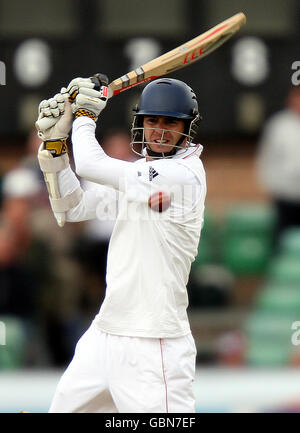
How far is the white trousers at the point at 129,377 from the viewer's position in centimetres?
441

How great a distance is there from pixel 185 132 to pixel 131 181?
376 mm

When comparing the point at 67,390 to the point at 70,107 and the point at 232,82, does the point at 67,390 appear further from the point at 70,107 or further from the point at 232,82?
the point at 232,82

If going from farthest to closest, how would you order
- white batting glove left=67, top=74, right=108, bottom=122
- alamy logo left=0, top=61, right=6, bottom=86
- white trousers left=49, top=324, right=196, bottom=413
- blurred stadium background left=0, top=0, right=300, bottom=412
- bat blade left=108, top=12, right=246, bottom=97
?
alamy logo left=0, top=61, right=6, bottom=86 → blurred stadium background left=0, top=0, right=300, bottom=412 → bat blade left=108, top=12, right=246, bottom=97 → white batting glove left=67, top=74, right=108, bottom=122 → white trousers left=49, top=324, right=196, bottom=413

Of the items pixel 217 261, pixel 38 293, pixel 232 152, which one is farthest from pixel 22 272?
pixel 232 152

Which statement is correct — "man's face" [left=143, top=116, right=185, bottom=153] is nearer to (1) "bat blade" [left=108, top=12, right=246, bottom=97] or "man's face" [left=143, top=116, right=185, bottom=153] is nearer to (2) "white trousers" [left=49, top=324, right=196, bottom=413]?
(1) "bat blade" [left=108, top=12, right=246, bottom=97]

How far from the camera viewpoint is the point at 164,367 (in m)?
4.43

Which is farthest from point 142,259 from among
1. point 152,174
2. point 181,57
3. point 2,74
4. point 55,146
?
point 2,74

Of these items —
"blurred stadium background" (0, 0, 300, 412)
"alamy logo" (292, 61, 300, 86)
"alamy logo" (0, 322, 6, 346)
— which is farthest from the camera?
"alamy logo" (292, 61, 300, 86)

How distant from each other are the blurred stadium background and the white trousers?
8.17ft

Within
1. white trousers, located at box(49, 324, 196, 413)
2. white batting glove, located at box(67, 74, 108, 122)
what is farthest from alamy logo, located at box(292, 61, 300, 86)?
white trousers, located at box(49, 324, 196, 413)

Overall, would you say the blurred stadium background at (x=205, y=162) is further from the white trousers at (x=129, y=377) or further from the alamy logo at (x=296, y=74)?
the white trousers at (x=129, y=377)

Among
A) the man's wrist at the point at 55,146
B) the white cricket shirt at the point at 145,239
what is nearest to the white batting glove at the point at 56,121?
the man's wrist at the point at 55,146

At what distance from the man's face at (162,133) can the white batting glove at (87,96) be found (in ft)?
0.73

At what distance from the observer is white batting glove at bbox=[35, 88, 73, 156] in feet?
15.1
